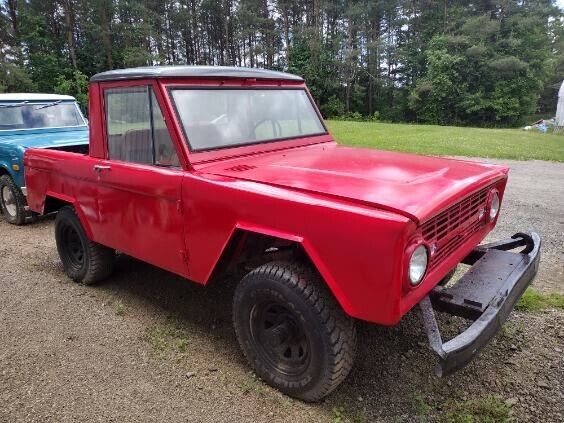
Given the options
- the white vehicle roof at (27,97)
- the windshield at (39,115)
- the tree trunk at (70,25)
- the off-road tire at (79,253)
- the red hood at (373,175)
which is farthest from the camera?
the tree trunk at (70,25)

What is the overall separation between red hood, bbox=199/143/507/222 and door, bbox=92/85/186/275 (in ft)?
1.13

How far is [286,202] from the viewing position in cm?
231

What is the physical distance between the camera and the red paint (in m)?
2.08

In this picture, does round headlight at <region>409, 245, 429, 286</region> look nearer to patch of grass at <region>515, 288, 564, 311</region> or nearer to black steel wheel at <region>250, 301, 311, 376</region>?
black steel wheel at <region>250, 301, 311, 376</region>

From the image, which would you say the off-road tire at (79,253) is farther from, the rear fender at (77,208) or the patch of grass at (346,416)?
the patch of grass at (346,416)

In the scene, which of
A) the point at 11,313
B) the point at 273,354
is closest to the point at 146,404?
the point at 273,354

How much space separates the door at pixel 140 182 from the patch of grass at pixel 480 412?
73.8 inches

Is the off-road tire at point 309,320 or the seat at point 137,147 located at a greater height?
the seat at point 137,147

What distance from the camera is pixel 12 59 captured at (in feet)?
101

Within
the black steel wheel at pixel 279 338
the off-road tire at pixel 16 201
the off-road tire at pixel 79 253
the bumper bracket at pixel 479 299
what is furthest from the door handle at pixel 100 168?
the off-road tire at pixel 16 201

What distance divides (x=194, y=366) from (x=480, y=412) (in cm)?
177

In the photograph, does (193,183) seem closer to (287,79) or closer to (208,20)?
(287,79)

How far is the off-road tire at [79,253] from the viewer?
13.2 ft

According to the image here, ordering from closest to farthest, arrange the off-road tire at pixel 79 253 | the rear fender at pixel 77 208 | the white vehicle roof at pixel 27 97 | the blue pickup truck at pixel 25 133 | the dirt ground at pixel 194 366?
the dirt ground at pixel 194 366 → the rear fender at pixel 77 208 → the off-road tire at pixel 79 253 → the blue pickup truck at pixel 25 133 → the white vehicle roof at pixel 27 97
